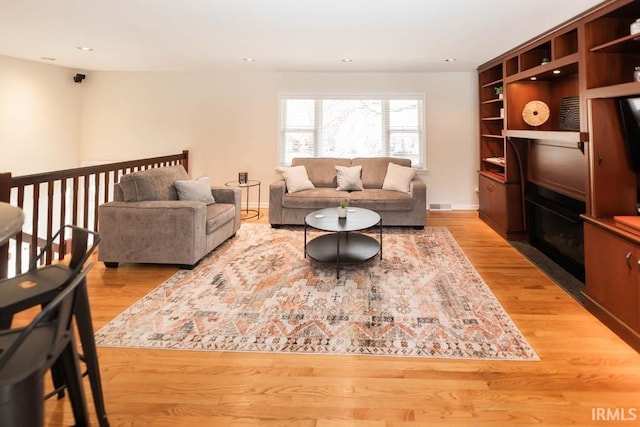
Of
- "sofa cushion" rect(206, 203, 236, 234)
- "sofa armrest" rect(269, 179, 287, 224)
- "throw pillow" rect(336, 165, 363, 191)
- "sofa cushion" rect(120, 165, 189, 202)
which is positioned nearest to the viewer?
"sofa cushion" rect(120, 165, 189, 202)

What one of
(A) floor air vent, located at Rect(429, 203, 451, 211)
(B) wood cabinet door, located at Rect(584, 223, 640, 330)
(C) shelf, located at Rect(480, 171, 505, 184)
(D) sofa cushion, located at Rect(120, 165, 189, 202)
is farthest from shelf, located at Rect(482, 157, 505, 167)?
(D) sofa cushion, located at Rect(120, 165, 189, 202)

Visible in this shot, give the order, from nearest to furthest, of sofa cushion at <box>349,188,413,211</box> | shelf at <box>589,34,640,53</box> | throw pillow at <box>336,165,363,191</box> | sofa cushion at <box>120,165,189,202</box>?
shelf at <box>589,34,640,53</box>, sofa cushion at <box>120,165,189,202</box>, sofa cushion at <box>349,188,413,211</box>, throw pillow at <box>336,165,363,191</box>

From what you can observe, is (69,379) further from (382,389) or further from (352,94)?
(352,94)

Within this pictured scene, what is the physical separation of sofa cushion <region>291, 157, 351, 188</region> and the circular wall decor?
2.53 metres

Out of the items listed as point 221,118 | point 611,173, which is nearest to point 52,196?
point 221,118

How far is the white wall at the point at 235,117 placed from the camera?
20.4ft

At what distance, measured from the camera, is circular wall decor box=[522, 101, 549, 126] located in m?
4.20

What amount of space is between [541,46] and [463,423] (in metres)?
4.14

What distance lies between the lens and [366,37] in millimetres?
4027

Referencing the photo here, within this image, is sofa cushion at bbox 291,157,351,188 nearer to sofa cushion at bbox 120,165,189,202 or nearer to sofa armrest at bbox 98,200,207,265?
sofa cushion at bbox 120,165,189,202

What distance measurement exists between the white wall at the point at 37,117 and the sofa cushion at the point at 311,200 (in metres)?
4.02

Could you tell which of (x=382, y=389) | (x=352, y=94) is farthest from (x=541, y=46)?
(x=382, y=389)

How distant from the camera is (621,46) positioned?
2607 mm
